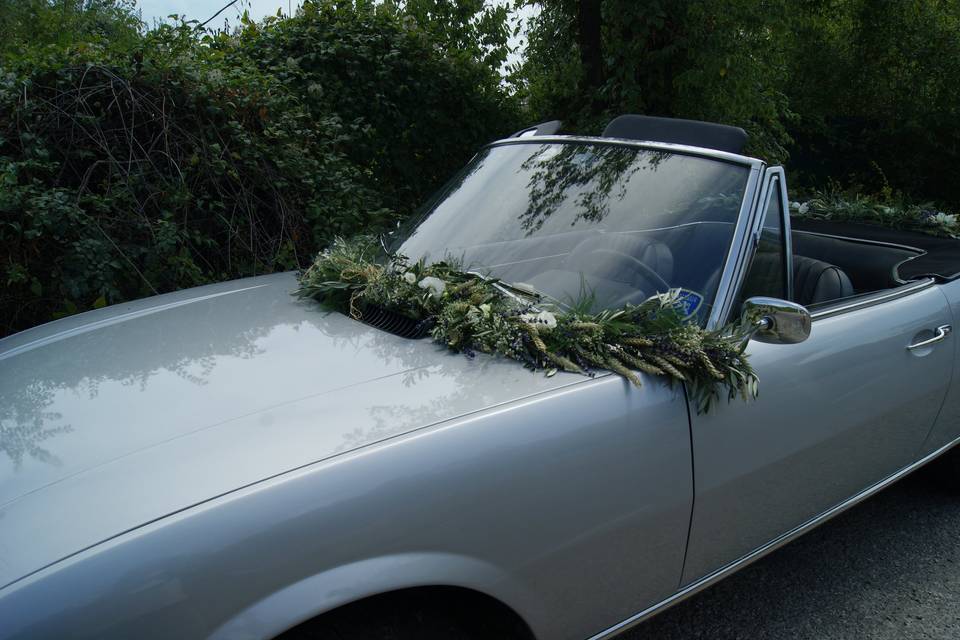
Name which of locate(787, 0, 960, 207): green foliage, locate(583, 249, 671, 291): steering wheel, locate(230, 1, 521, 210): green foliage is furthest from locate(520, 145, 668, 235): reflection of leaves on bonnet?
locate(787, 0, 960, 207): green foliage

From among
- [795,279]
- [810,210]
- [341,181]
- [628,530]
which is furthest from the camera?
[341,181]

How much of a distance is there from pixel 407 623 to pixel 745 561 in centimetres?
109

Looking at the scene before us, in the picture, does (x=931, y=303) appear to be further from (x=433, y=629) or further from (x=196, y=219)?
(x=196, y=219)

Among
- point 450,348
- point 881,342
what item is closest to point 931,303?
point 881,342

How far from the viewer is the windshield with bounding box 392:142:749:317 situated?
222 centimetres

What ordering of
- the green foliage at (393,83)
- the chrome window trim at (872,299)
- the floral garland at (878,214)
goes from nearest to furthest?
the chrome window trim at (872,299) → the floral garland at (878,214) → the green foliage at (393,83)

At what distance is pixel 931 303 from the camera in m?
2.65

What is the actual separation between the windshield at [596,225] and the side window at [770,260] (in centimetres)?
12

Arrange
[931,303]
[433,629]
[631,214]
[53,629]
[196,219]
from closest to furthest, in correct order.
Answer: [53,629] < [433,629] < [631,214] < [931,303] < [196,219]

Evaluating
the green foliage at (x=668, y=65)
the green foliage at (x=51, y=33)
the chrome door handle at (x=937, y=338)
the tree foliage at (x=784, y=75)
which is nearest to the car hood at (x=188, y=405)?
the chrome door handle at (x=937, y=338)

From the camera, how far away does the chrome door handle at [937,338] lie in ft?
8.21

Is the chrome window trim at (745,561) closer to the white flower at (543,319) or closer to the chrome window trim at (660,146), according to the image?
the white flower at (543,319)

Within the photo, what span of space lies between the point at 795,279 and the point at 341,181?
10.4 ft

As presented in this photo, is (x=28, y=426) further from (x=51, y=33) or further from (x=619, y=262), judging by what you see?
(x=51, y=33)
